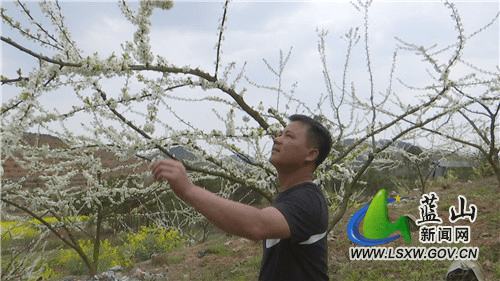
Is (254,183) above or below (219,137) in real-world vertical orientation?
below

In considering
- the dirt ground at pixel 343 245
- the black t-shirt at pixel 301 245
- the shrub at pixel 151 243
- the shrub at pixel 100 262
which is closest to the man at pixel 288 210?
the black t-shirt at pixel 301 245

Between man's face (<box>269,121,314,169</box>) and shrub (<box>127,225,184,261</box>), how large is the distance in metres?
9.31

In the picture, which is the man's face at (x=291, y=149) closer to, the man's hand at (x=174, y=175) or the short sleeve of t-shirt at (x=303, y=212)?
the short sleeve of t-shirt at (x=303, y=212)

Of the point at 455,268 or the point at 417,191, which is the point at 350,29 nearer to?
the point at 455,268

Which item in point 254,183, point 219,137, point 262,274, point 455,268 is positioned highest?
point 219,137

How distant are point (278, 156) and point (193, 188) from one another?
545 millimetres

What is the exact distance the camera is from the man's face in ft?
5.48

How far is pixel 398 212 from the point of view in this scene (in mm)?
8445

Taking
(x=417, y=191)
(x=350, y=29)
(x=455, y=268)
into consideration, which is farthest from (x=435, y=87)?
(x=417, y=191)

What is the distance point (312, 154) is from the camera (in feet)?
5.60

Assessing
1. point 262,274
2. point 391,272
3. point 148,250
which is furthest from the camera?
point 148,250

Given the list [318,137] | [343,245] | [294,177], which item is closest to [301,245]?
[294,177]

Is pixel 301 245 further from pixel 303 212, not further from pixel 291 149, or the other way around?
pixel 291 149

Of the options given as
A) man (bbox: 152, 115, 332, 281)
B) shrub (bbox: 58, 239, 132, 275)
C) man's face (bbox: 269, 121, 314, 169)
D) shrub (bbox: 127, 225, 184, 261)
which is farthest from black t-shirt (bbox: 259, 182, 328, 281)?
shrub (bbox: 127, 225, 184, 261)
